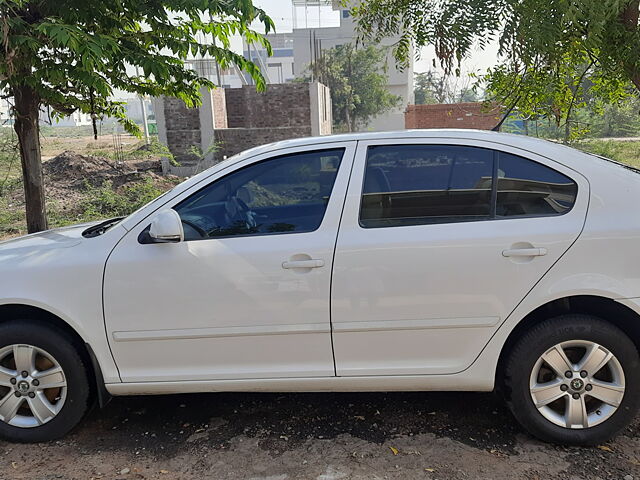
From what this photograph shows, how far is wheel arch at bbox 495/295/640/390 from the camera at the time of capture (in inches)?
121

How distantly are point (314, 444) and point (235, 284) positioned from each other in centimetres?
105

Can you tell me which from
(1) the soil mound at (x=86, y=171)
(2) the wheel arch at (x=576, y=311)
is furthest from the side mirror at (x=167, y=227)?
(1) the soil mound at (x=86, y=171)

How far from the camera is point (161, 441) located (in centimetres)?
335

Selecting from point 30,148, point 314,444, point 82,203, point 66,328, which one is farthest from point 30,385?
point 82,203

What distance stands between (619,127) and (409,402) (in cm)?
3304

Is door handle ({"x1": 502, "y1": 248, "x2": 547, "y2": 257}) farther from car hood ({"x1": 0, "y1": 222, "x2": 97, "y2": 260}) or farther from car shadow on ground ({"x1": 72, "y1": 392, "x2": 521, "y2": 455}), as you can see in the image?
car hood ({"x1": 0, "y1": 222, "x2": 97, "y2": 260})

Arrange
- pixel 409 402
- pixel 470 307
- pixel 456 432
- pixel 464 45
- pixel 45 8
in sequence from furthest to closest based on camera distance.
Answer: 1. pixel 464 45
2. pixel 45 8
3. pixel 409 402
4. pixel 456 432
5. pixel 470 307

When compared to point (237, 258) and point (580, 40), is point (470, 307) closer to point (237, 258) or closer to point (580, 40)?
point (237, 258)

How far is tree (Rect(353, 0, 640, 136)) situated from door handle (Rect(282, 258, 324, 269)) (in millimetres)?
2473

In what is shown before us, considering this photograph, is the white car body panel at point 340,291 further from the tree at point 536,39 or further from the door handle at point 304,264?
the tree at point 536,39

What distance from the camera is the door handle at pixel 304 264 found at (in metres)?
3.01

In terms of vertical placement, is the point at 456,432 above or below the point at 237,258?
below

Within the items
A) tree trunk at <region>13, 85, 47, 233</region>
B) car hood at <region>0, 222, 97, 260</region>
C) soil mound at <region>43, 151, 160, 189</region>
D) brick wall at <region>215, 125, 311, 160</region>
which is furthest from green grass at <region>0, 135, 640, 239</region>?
car hood at <region>0, 222, 97, 260</region>

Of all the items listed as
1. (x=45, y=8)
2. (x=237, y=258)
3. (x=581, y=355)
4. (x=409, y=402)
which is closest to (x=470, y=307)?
(x=581, y=355)
